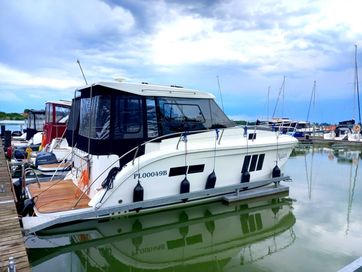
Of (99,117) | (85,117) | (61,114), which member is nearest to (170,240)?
(99,117)

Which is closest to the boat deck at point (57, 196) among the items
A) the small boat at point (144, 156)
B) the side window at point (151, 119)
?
the small boat at point (144, 156)

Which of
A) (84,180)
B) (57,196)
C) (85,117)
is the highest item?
(85,117)

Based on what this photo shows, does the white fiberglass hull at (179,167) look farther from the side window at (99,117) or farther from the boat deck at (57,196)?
the side window at (99,117)

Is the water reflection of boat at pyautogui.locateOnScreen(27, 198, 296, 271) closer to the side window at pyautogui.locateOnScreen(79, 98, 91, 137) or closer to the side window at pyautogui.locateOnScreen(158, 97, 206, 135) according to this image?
the side window at pyautogui.locateOnScreen(158, 97, 206, 135)

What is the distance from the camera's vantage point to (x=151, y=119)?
20.9 feet

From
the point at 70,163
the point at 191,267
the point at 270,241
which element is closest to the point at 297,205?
the point at 270,241

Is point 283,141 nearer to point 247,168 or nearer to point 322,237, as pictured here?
point 247,168

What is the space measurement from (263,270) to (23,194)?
479cm

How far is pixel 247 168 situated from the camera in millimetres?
7312

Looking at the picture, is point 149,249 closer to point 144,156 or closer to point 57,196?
point 144,156

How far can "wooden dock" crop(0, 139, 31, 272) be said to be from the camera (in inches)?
127

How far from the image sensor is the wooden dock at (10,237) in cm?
323

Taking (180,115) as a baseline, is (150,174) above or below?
below

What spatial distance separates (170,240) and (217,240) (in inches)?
32.8
